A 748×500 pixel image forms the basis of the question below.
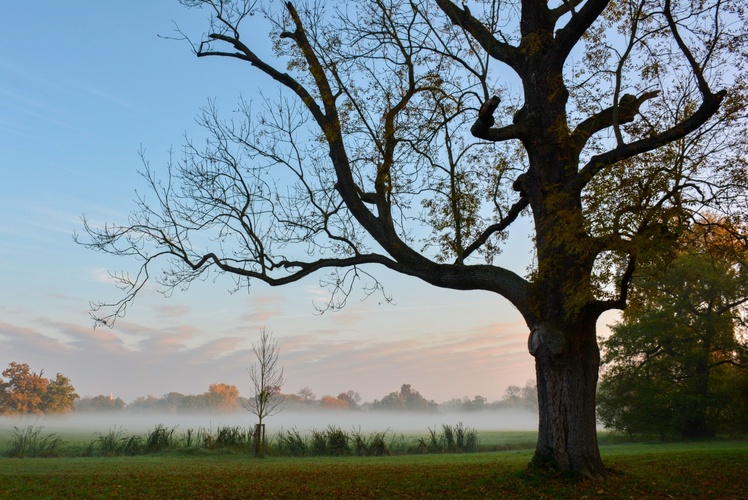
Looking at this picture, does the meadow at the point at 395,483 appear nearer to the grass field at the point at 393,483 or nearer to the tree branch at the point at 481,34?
the grass field at the point at 393,483

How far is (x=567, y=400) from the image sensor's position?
413 inches

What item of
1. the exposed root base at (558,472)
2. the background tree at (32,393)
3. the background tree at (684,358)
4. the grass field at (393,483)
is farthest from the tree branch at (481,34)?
the background tree at (32,393)

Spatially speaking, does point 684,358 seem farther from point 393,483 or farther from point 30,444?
point 30,444

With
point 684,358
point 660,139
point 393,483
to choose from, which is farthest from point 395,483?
point 684,358

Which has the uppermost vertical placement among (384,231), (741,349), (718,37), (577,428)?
(718,37)

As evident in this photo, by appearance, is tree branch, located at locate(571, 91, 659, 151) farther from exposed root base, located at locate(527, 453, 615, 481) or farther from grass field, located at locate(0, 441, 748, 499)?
grass field, located at locate(0, 441, 748, 499)

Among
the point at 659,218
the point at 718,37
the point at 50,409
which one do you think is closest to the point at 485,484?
the point at 659,218

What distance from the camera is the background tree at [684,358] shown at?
25.2 metres

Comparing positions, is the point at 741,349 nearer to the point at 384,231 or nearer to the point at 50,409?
the point at 384,231

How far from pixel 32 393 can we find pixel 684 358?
45431 millimetres

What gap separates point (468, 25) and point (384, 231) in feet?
17.9

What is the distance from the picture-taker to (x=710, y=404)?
2480 cm

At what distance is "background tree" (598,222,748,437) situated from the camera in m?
25.2

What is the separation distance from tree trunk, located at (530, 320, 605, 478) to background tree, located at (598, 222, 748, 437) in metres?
16.4
